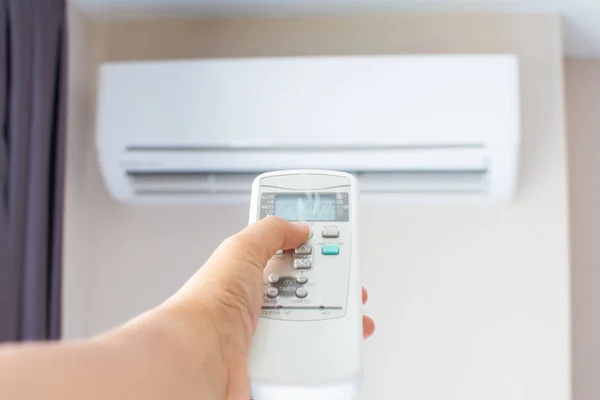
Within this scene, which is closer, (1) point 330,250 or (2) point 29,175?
(1) point 330,250

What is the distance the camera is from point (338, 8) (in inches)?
57.4

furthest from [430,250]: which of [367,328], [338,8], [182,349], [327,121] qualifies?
[182,349]

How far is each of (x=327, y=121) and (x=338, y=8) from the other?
1.03 feet

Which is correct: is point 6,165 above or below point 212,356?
above

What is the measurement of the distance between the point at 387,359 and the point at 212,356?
946mm

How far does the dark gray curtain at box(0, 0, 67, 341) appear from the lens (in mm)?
1120

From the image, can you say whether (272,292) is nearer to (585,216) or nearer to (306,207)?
(306,207)

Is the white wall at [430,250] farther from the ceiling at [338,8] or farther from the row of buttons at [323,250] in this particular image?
the row of buttons at [323,250]

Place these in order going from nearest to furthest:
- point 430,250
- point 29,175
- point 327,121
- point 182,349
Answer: point 182,349 → point 29,175 → point 327,121 → point 430,250

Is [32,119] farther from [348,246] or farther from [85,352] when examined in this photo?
[85,352]

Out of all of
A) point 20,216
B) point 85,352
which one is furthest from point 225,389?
point 20,216

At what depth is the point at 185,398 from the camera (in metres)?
0.49

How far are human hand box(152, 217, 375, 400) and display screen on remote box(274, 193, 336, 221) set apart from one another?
0.13 feet

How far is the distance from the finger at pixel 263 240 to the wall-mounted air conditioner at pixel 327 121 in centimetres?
60
